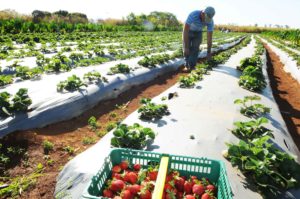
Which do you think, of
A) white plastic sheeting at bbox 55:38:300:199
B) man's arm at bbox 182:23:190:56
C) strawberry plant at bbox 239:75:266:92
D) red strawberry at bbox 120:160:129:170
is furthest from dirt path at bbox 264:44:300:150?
red strawberry at bbox 120:160:129:170

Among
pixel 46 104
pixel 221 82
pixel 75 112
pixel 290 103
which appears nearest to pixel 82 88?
pixel 75 112

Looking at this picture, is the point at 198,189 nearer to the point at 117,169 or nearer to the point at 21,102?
the point at 117,169

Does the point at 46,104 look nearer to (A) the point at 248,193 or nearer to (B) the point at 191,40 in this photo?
(A) the point at 248,193

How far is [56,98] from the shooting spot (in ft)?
18.2

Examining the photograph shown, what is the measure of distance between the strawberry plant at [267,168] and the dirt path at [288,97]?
107 inches

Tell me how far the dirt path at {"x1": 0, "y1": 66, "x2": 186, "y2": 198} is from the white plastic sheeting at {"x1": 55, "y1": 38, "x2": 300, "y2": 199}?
1.26ft

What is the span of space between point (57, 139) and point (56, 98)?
3.62 feet

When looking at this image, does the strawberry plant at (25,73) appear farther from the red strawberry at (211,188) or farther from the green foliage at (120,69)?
the red strawberry at (211,188)

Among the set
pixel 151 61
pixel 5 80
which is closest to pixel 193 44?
pixel 151 61

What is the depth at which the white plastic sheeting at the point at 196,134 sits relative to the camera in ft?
9.99

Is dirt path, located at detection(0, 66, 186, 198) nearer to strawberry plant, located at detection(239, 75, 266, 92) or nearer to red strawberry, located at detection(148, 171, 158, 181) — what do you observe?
red strawberry, located at detection(148, 171, 158, 181)

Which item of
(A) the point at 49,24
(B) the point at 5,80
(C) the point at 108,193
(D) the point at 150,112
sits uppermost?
(A) the point at 49,24

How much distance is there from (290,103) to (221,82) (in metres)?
2.40

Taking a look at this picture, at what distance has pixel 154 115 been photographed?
15.2 feet
